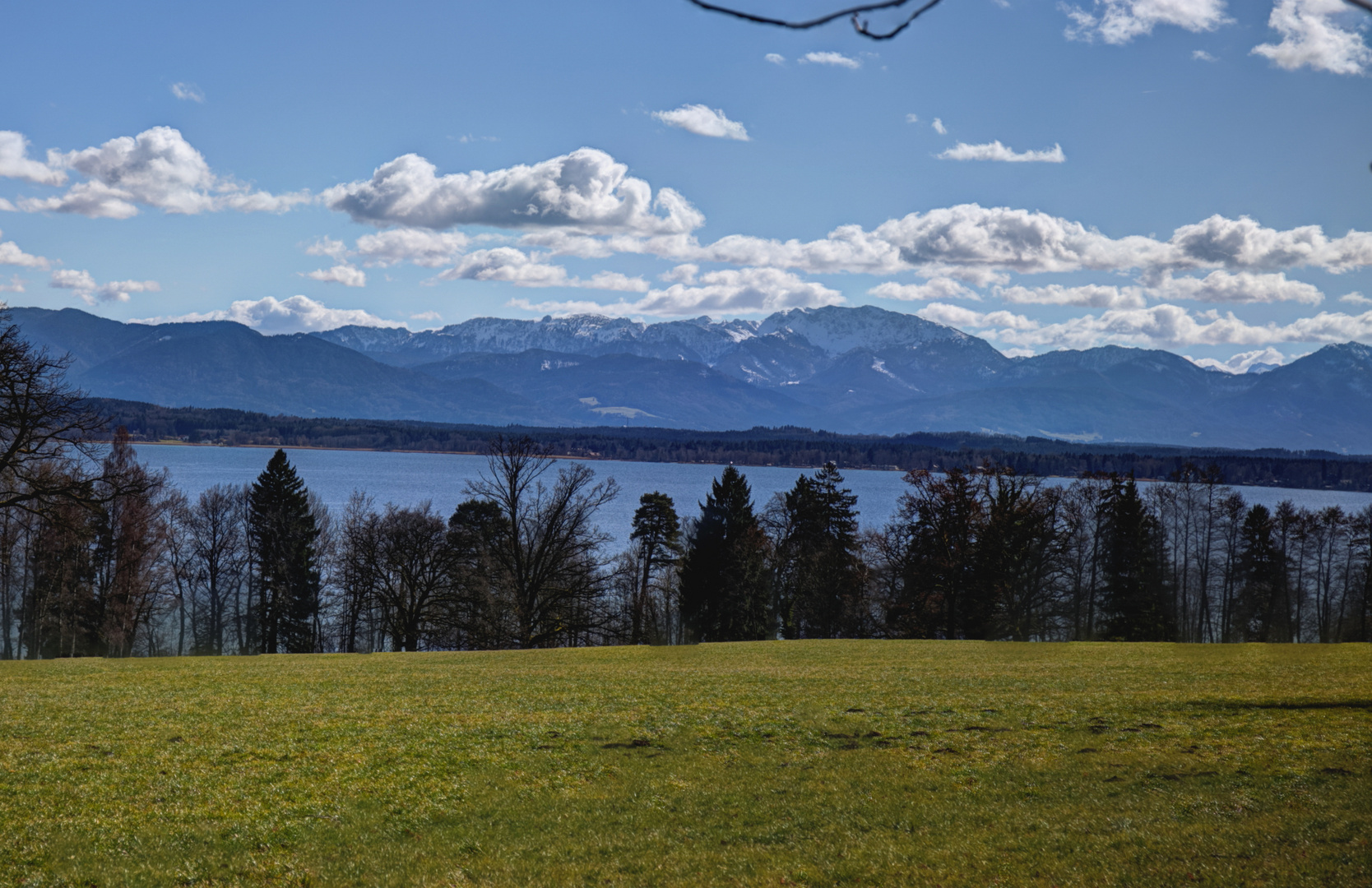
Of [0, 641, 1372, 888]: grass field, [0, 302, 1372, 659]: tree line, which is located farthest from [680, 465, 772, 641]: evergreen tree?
[0, 641, 1372, 888]: grass field

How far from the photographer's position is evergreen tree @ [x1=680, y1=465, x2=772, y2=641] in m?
54.3

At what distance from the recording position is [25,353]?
20812 mm

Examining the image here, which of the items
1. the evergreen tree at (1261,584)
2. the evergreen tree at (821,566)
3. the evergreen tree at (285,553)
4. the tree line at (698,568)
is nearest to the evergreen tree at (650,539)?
the tree line at (698,568)

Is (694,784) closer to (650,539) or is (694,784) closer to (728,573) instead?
(728,573)

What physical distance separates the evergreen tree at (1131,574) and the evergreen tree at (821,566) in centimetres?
1446

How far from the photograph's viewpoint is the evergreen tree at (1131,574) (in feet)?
163

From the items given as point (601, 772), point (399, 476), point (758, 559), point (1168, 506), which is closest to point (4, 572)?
point (758, 559)

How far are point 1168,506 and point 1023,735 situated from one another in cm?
5639

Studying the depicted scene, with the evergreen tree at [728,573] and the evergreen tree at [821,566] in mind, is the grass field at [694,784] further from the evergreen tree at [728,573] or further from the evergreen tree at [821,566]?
the evergreen tree at [821,566]

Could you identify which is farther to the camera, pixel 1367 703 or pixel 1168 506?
pixel 1168 506

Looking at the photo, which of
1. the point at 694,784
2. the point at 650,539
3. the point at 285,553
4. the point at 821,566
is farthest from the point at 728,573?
the point at 694,784

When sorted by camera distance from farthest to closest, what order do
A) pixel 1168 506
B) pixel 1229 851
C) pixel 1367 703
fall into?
pixel 1168 506 → pixel 1367 703 → pixel 1229 851

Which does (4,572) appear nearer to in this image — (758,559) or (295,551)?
(295,551)

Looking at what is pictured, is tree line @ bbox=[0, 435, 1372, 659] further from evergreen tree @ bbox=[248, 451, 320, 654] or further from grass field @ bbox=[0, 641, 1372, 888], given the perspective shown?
grass field @ bbox=[0, 641, 1372, 888]
